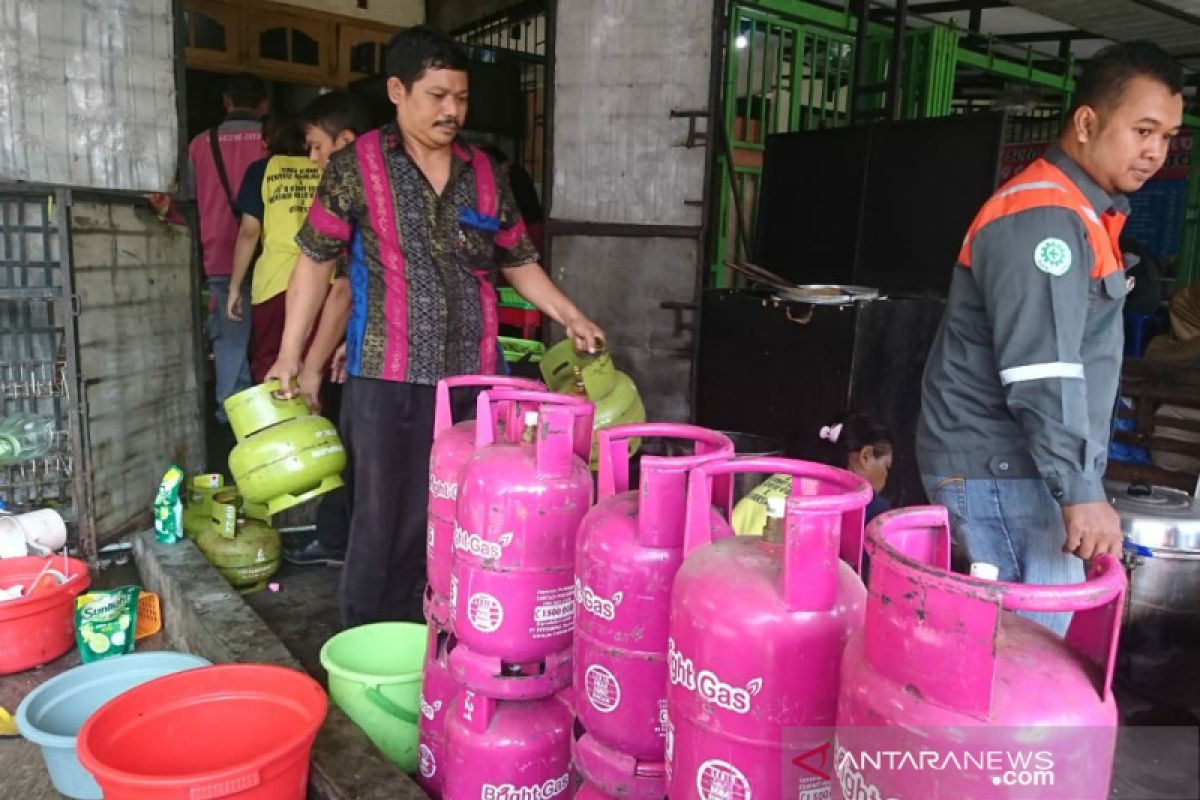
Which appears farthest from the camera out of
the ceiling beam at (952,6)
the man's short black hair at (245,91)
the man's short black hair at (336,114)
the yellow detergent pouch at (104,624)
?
the ceiling beam at (952,6)

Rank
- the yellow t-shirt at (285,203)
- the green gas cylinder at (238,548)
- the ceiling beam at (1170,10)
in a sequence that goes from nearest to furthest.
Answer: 1. the green gas cylinder at (238,548)
2. the yellow t-shirt at (285,203)
3. the ceiling beam at (1170,10)

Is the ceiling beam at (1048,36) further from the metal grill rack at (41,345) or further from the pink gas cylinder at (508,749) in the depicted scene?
the pink gas cylinder at (508,749)

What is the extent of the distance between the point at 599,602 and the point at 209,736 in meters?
1.12

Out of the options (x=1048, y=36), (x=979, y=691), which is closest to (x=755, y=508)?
(x=979, y=691)

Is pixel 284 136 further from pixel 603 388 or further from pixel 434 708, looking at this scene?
pixel 434 708

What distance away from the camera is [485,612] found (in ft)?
5.90

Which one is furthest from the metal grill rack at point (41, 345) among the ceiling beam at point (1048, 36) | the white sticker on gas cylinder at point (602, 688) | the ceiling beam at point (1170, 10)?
the ceiling beam at point (1048, 36)

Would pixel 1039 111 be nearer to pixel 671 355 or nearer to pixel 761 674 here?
pixel 671 355

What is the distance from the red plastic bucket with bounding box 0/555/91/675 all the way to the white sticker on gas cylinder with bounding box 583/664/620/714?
2.21 meters

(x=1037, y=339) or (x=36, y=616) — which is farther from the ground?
(x=1037, y=339)

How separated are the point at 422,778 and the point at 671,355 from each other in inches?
133

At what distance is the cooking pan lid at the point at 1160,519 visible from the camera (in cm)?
306

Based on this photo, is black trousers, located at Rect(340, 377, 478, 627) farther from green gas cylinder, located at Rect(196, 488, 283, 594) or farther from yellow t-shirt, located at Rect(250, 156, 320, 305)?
yellow t-shirt, located at Rect(250, 156, 320, 305)

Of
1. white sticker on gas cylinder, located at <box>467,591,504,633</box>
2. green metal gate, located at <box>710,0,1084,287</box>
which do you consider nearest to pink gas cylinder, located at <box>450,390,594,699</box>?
white sticker on gas cylinder, located at <box>467,591,504,633</box>
